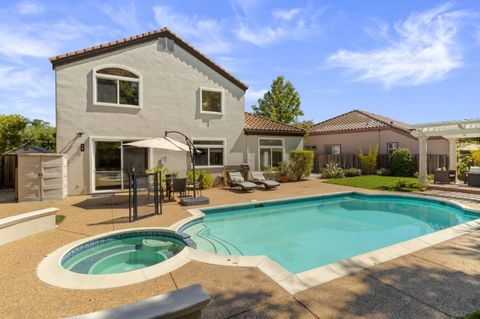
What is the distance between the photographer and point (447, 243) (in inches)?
240

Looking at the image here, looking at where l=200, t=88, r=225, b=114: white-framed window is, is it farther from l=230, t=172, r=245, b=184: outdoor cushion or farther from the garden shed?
the garden shed

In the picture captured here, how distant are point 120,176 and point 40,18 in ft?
25.1

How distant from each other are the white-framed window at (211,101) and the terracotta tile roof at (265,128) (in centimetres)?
239

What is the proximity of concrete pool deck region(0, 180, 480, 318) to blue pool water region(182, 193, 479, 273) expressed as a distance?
1952 mm

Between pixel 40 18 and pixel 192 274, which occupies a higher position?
pixel 40 18

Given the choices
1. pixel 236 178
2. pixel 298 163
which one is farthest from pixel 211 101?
pixel 298 163

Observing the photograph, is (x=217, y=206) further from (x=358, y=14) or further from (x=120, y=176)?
(x=358, y=14)

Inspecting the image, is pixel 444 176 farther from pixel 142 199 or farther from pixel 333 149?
pixel 142 199

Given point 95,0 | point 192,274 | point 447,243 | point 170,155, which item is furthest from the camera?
point 170,155

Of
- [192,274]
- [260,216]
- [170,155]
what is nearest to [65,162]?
[170,155]

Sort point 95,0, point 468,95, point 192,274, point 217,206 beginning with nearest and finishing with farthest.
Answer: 1. point 192,274
2. point 95,0
3. point 217,206
4. point 468,95

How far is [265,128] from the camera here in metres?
18.0

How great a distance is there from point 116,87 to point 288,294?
1370cm

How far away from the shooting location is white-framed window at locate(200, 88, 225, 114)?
16109 mm
